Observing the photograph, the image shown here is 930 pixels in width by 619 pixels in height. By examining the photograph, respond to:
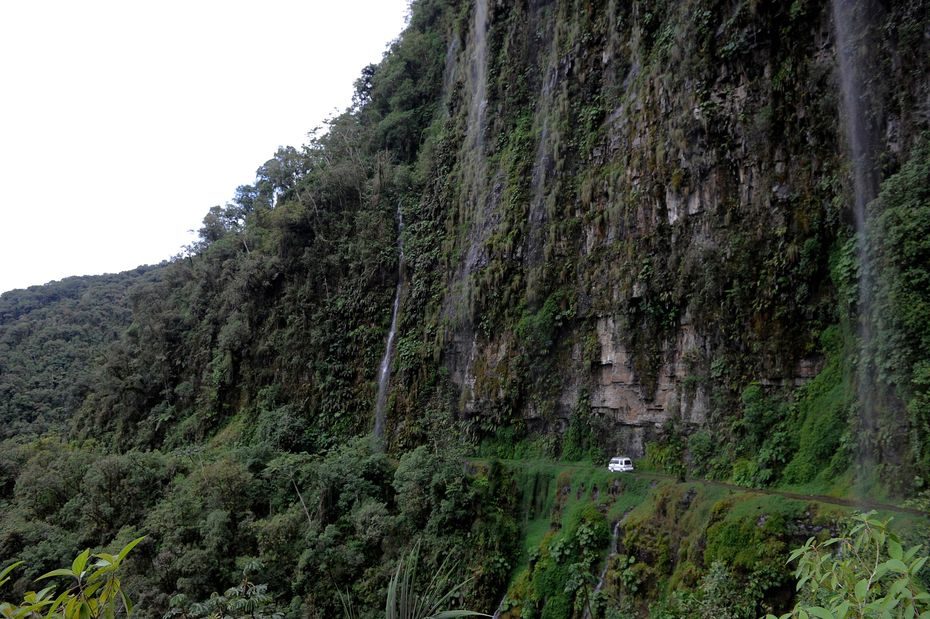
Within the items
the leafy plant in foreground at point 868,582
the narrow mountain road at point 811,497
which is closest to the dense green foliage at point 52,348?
the narrow mountain road at point 811,497

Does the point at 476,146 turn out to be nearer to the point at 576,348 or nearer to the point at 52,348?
the point at 576,348

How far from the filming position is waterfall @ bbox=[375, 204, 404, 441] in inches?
894

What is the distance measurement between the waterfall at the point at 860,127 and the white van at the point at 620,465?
5443 millimetres

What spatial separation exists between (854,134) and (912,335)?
15.6 feet

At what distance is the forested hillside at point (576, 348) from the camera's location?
10828mm

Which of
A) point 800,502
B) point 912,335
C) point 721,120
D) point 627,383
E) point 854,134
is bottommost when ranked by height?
point 800,502

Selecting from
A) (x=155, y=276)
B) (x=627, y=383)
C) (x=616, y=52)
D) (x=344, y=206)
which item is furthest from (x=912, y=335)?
(x=155, y=276)

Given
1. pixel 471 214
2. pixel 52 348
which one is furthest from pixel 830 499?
pixel 52 348

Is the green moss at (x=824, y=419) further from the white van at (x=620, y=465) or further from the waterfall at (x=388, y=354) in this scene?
the waterfall at (x=388, y=354)

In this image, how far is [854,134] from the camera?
473 inches

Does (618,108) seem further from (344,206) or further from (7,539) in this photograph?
(7,539)

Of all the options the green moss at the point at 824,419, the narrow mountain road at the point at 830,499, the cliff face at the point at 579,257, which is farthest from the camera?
the cliff face at the point at 579,257

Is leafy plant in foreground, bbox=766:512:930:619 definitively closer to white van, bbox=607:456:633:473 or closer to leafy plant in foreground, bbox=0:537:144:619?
leafy plant in foreground, bbox=0:537:144:619

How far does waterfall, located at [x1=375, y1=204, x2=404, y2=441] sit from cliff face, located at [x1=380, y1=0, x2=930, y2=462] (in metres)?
1.65
